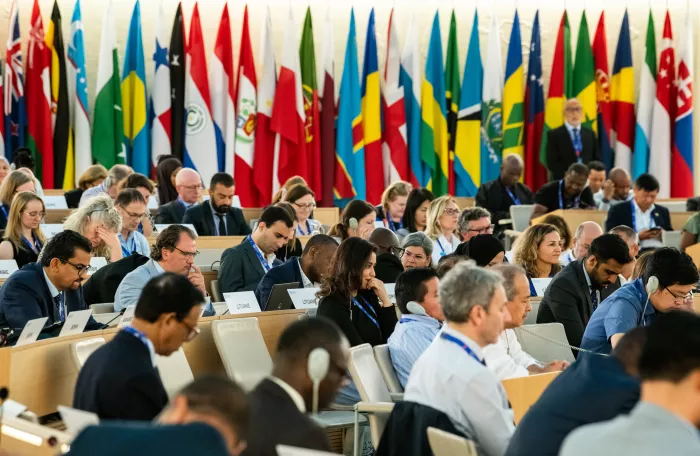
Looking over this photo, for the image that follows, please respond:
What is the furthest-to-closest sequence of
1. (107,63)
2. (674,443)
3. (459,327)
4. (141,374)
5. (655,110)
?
1. (655,110)
2. (107,63)
3. (459,327)
4. (141,374)
5. (674,443)

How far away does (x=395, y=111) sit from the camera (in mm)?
12609

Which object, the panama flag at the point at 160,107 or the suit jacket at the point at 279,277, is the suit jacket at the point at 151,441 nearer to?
the suit jacket at the point at 279,277

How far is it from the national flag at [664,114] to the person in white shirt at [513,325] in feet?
27.7

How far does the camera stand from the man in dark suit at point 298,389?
2656 millimetres

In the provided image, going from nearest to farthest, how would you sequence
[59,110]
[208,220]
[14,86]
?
[208,220] < [14,86] < [59,110]

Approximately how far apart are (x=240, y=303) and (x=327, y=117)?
718 cm

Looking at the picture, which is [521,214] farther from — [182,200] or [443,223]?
[182,200]

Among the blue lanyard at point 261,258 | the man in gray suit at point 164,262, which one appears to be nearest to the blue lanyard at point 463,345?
the man in gray suit at point 164,262

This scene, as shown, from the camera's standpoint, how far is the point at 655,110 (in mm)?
12977

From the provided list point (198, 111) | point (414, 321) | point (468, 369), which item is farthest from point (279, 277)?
point (198, 111)

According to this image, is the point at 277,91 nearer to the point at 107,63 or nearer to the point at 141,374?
the point at 107,63

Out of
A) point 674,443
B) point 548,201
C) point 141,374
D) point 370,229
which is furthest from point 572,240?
point 674,443

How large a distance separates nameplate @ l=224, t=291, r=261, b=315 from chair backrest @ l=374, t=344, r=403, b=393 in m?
0.90

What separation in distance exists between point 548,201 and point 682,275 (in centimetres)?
573
